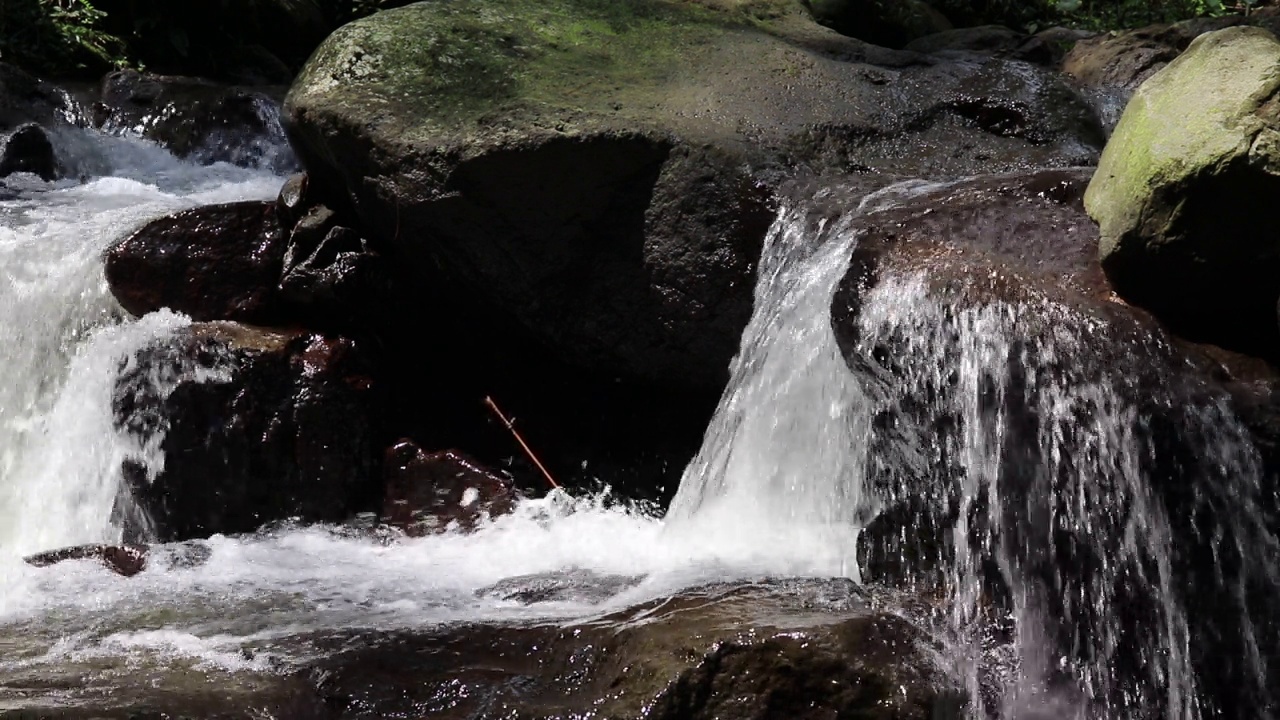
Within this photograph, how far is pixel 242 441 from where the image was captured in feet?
16.5

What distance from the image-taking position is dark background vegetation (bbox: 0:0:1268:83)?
32.1 feet

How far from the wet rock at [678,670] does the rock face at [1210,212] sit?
118 centimetres

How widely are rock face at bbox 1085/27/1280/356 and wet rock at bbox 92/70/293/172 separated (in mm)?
6184

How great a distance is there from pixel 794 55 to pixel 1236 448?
3051 mm

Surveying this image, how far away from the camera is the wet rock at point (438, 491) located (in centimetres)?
496

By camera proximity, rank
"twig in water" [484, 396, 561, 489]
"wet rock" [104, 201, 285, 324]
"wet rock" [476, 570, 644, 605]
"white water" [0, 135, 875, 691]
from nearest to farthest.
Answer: "white water" [0, 135, 875, 691]
"wet rock" [476, 570, 644, 605]
"twig in water" [484, 396, 561, 489]
"wet rock" [104, 201, 285, 324]

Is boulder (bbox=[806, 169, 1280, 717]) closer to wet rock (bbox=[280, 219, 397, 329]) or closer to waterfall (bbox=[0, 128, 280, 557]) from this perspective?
wet rock (bbox=[280, 219, 397, 329])

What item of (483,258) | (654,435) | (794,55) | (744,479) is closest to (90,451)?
(483,258)

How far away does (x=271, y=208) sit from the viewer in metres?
5.49

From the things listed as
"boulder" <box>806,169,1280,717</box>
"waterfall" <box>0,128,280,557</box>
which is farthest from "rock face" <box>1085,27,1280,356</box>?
"waterfall" <box>0,128,280,557</box>

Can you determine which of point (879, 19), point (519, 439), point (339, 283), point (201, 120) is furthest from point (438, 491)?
point (879, 19)

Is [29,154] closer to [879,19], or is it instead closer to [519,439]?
[519,439]

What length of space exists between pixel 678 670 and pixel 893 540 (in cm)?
113

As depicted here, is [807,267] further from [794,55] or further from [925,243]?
[794,55]
